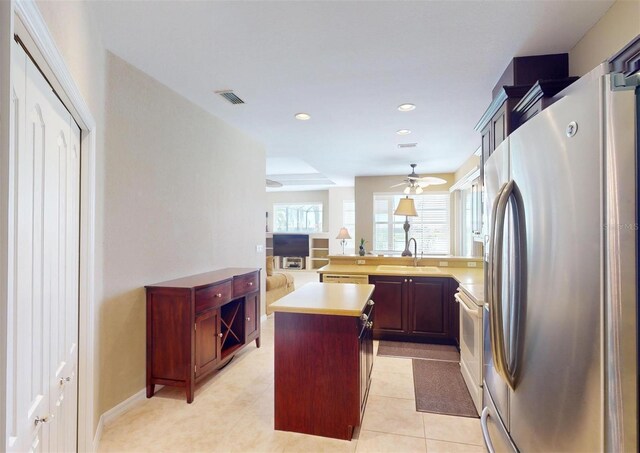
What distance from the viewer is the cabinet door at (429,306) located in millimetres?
4102

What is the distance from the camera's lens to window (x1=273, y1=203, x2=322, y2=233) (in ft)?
38.2

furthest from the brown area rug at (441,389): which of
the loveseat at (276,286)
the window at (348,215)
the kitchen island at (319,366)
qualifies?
the window at (348,215)

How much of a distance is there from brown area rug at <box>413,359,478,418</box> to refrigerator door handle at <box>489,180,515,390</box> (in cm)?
188

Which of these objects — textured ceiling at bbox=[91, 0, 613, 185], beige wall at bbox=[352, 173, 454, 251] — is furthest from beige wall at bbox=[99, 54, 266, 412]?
beige wall at bbox=[352, 173, 454, 251]

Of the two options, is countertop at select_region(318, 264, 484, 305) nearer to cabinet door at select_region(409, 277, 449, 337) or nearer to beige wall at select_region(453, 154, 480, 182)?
cabinet door at select_region(409, 277, 449, 337)

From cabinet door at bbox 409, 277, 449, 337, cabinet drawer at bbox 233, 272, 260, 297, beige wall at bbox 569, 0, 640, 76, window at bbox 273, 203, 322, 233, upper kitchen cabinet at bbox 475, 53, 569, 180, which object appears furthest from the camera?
window at bbox 273, 203, 322, 233

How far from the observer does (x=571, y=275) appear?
0.78 meters

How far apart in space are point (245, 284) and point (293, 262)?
26.3 ft

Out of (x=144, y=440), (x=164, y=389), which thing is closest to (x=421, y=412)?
(x=144, y=440)

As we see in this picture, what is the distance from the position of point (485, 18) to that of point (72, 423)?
3.27 metres

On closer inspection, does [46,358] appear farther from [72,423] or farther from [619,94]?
[619,94]

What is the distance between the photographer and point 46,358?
1325 millimetres

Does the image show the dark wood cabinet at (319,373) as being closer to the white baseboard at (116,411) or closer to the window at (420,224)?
the white baseboard at (116,411)

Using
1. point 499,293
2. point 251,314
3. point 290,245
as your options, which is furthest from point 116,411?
point 290,245
